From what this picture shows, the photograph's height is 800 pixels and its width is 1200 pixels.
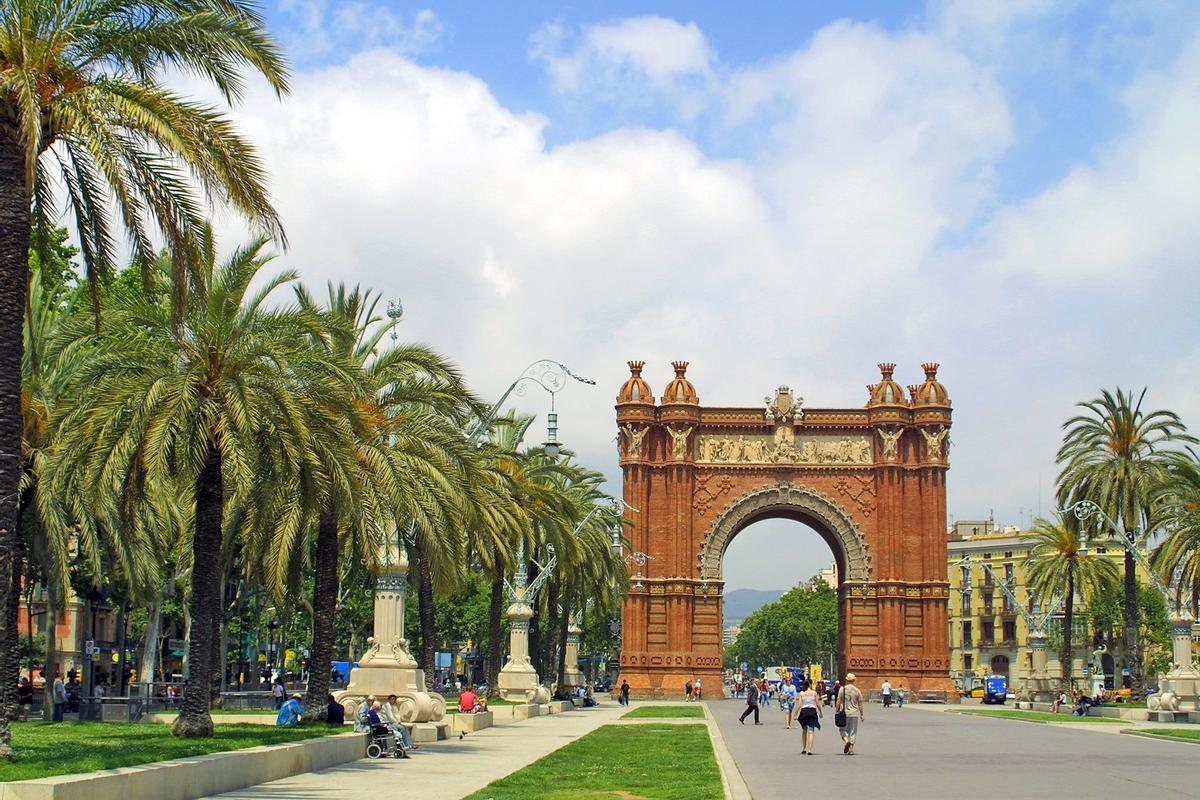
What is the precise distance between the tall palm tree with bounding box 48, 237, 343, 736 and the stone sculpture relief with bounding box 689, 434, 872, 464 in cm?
5139

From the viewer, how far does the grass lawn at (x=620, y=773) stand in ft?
57.7

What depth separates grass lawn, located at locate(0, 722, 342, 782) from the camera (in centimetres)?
1465

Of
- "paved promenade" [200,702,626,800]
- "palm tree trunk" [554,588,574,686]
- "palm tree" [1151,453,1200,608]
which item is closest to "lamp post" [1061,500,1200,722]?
"palm tree" [1151,453,1200,608]

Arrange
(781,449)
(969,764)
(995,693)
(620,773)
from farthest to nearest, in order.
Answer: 1. (995,693)
2. (781,449)
3. (969,764)
4. (620,773)

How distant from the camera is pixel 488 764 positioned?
23.1 meters

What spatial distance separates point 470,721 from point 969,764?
44.5 ft

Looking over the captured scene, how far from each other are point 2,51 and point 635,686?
5852 cm

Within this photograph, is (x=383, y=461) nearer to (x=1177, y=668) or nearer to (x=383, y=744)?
(x=383, y=744)

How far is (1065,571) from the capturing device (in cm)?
6219

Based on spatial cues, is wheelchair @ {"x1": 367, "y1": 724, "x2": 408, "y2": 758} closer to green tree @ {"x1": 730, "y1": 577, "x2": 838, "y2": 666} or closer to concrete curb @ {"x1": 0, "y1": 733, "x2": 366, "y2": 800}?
concrete curb @ {"x1": 0, "y1": 733, "x2": 366, "y2": 800}

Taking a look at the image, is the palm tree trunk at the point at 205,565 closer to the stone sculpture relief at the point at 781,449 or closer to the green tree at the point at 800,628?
the stone sculpture relief at the point at 781,449

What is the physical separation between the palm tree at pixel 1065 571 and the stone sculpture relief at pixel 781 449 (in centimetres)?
1004

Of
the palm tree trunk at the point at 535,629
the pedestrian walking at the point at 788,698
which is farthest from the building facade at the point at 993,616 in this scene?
the pedestrian walking at the point at 788,698

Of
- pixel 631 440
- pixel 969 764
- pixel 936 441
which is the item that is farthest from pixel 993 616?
pixel 969 764
